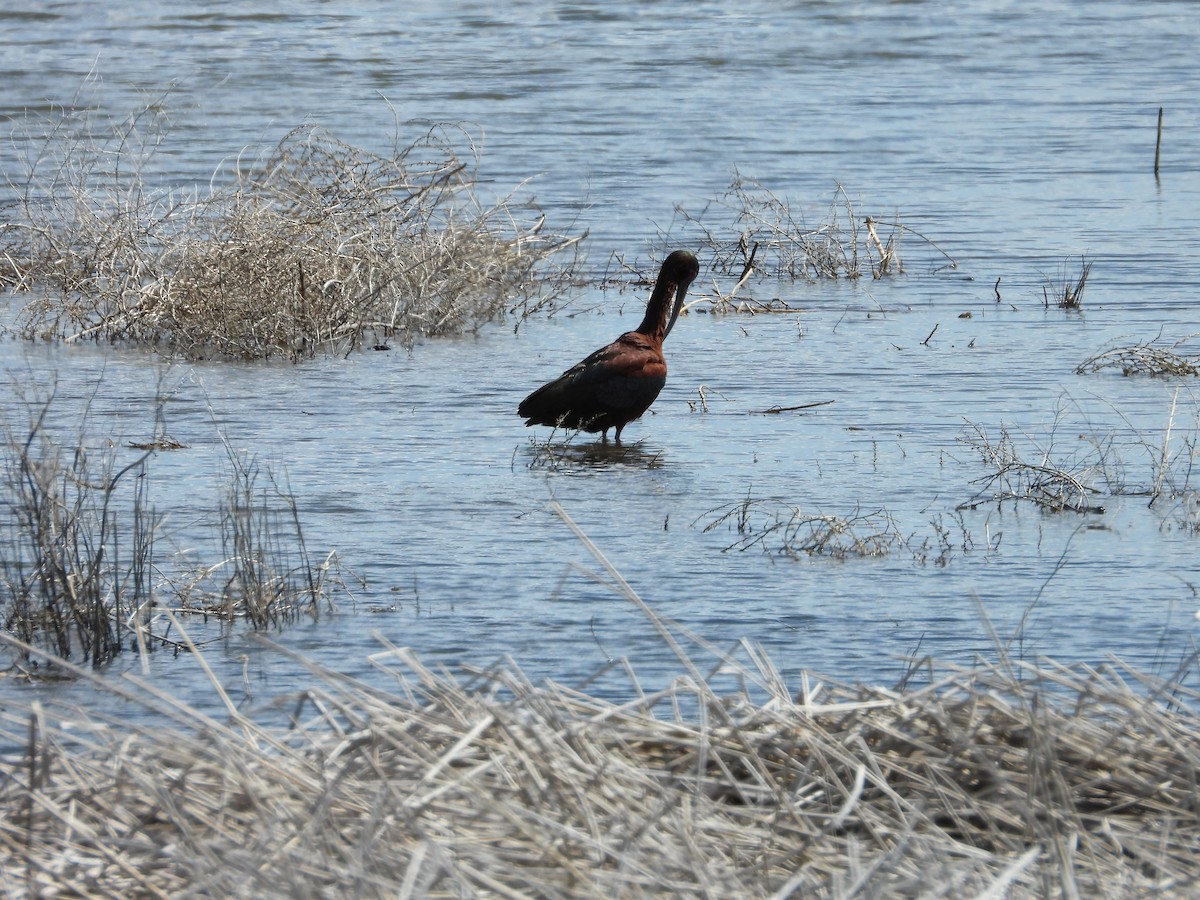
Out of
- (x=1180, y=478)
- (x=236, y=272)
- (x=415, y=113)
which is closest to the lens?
A: (x=1180, y=478)

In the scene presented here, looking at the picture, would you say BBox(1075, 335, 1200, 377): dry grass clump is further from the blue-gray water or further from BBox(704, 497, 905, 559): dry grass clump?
BBox(704, 497, 905, 559): dry grass clump

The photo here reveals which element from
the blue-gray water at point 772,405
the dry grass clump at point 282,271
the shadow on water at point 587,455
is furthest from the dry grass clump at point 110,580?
the dry grass clump at point 282,271

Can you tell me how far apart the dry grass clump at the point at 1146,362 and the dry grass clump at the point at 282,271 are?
3.62 metres

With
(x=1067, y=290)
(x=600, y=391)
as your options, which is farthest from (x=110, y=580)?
(x=1067, y=290)

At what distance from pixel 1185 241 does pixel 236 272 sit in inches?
280

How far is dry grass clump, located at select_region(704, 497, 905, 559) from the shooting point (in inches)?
305

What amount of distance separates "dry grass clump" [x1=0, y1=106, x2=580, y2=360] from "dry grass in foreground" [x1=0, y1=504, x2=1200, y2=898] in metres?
7.27

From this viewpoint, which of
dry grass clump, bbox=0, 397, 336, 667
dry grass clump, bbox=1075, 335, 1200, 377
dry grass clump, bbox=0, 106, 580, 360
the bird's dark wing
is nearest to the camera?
dry grass clump, bbox=0, 397, 336, 667

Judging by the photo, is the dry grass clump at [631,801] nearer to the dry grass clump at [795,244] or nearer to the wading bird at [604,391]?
the wading bird at [604,391]

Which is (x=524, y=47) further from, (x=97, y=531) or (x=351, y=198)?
(x=97, y=531)

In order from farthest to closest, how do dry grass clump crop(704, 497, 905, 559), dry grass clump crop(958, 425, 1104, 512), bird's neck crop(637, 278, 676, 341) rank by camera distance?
bird's neck crop(637, 278, 676, 341) < dry grass clump crop(958, 425, 1104, 512) < dry grass clump crop(704, 497, 905, 559)

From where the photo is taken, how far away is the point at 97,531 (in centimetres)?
796

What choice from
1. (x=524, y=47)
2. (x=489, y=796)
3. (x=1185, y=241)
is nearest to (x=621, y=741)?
(x=489, y=796)

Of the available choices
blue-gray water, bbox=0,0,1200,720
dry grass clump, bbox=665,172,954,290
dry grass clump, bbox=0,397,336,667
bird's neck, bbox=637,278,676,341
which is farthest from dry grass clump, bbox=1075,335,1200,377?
dry grass clump, bbox=0,397,336,667
